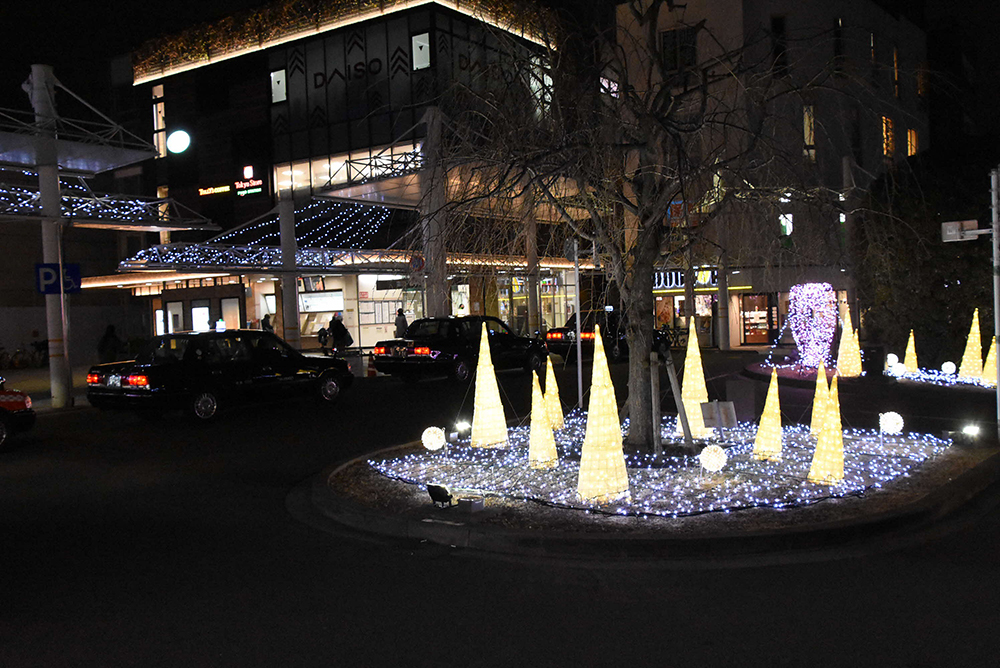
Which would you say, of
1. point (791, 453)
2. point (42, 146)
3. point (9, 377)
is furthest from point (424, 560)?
point (9, 377)

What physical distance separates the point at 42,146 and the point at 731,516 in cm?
1652

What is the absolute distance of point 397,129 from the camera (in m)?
37.8

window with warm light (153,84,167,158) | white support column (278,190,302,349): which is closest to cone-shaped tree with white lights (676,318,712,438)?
white support column (278,190,302,349)

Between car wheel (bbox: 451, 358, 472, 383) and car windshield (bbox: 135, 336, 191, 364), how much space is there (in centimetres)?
729

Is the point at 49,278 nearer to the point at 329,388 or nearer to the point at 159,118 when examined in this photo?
the point at 329,388

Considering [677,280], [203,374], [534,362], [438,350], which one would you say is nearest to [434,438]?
[203,374]

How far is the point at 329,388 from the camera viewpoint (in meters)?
16.7

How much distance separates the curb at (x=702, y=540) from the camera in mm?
6207

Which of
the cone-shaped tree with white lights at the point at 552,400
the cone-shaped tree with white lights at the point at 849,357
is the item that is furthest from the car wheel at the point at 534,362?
the cone-shaped tree with white lights at the point at 552,400

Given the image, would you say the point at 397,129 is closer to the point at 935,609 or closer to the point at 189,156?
the point at 189,156

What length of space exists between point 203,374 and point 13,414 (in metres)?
3.07

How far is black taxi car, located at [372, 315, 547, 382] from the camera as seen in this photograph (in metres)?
20.0

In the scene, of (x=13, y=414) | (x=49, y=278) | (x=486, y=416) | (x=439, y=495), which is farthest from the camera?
(x=49, y=278)

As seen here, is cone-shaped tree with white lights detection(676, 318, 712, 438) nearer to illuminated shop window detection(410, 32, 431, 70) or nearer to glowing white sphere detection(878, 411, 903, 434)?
glowing white sphere detection(878, 411, 903, 434)
